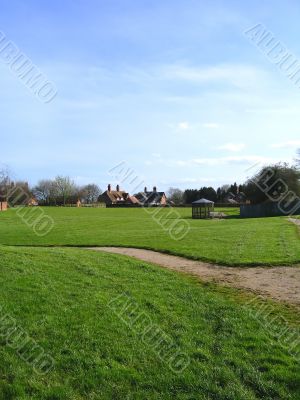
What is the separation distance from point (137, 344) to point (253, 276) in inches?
250

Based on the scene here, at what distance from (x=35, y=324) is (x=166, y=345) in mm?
2442

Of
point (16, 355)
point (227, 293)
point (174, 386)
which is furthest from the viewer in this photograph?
point (227, 293)

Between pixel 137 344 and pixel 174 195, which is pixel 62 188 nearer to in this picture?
pixel 174 195

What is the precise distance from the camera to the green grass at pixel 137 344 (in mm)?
5547

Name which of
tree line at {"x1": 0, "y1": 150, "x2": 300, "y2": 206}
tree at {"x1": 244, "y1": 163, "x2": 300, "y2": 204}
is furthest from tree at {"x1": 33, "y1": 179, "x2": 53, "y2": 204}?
tree at {"x1": 244, "y1": 163, "x2": 300, "y2": 204}

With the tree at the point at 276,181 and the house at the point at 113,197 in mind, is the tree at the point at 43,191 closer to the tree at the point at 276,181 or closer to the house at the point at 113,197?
the house at the point at 113,197

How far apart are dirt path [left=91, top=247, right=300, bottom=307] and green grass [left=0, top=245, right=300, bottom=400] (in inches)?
33.2

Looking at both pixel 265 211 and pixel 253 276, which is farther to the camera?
pixel 265 211

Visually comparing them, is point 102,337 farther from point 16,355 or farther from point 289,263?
point 289,263

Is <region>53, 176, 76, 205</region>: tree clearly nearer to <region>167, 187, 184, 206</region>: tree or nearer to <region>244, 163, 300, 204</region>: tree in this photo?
<region>167, 187, 184, 206</region>: tree

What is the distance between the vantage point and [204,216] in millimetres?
51312

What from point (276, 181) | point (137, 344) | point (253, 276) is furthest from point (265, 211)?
point (137, 344)

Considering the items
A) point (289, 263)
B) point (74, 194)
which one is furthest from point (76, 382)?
point (74, 194)

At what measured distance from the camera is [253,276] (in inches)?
486
